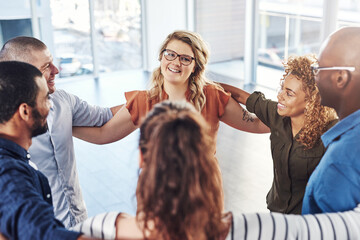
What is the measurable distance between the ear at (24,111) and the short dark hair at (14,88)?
0.03 ft

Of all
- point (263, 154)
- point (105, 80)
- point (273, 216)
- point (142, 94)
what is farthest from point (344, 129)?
point (105, 80)

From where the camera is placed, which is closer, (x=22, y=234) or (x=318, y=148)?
(x=22, y=234)

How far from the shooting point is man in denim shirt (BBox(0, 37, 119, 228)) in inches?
82.2

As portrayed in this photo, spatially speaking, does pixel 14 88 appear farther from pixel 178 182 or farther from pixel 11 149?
pixel 178 182

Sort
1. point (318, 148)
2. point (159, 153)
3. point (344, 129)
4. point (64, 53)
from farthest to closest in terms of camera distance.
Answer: point (64, 53) < point (318, 148) < point (344, 129) < point (159, 153)

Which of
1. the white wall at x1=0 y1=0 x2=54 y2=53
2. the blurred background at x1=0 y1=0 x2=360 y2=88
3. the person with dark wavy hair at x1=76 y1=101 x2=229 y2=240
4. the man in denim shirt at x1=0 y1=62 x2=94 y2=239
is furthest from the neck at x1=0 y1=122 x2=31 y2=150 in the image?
the white wall at x1=0 y1=0 x2=54 y2=53

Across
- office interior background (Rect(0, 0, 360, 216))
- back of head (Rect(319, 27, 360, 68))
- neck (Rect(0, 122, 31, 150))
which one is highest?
back of head (Rect(319, 27, 360, 68))

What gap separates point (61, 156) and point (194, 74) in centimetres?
91

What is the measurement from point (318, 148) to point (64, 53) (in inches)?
303

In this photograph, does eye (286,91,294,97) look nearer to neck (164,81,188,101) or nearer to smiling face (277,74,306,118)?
smiling face (277,74,306,118)

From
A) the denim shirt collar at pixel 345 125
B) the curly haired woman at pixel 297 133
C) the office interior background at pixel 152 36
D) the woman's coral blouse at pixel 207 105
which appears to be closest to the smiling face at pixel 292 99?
the curly haired woman at pixel 297 133

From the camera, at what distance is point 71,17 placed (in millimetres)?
8750

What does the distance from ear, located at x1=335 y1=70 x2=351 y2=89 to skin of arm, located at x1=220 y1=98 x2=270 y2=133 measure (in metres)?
0.95

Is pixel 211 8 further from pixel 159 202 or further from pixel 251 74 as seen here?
pixel 159 202
